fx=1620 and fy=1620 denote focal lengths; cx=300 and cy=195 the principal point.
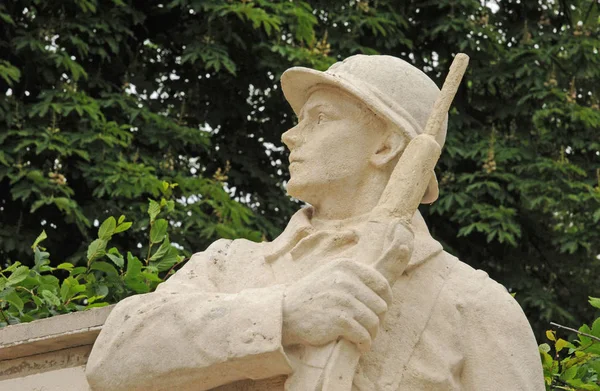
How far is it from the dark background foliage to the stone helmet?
616cm

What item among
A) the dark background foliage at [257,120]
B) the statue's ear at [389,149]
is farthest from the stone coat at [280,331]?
the dark background foliage at [257,120]

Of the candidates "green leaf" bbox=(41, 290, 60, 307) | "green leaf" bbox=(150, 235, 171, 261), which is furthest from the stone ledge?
"green leaf" bbox=(150, 235, 171, 261)

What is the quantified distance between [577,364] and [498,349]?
1896 millimetres

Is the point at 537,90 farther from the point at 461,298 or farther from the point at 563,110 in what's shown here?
the point at 461,298

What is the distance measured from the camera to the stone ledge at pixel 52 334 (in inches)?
237

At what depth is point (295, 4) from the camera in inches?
561

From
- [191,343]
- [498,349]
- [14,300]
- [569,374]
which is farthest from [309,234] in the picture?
[569,374]

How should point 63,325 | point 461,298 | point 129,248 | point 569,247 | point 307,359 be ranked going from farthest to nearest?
point 569,247 < point 129,248 < point 63,325 < point 461,298 < point 307,359

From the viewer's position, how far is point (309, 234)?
5.88 m

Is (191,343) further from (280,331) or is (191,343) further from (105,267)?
(105,267)

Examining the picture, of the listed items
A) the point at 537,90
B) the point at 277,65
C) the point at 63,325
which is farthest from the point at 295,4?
the point at 63,325

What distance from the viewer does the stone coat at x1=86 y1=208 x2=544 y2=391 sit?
5.41 meters

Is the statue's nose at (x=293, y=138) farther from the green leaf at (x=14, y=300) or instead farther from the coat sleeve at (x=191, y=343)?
the green leaf at (x=14, y=300)

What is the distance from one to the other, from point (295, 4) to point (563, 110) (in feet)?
8.39
